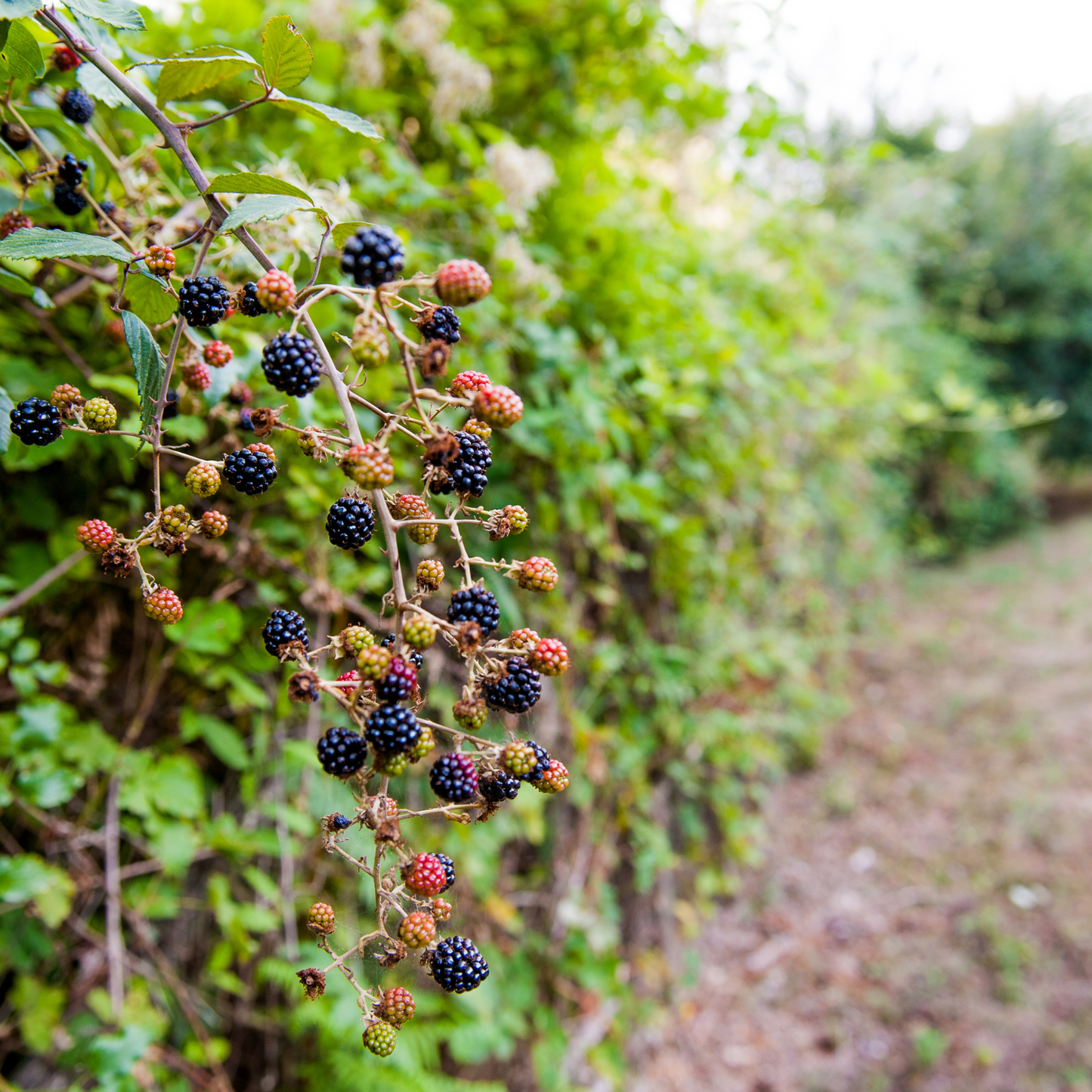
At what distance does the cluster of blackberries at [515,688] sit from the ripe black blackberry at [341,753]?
12 centimetres

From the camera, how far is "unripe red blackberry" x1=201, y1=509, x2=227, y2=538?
0.60 meters

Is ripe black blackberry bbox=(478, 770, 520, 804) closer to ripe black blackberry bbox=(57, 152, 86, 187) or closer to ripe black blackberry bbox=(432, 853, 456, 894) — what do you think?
ripe black blackberry bbox=(432, 853, 456, 894)

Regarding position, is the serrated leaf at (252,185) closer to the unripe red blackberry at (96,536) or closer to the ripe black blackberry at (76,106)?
the unripe red blackberry at (96,536)

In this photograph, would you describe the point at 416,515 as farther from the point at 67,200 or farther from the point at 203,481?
the point at 67,200

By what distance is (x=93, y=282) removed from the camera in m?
1.14

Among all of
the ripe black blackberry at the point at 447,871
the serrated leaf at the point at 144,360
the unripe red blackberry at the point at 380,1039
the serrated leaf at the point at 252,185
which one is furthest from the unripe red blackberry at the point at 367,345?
the unripe red blackberry at the point at 380,1039

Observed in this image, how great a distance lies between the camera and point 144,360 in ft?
1.98

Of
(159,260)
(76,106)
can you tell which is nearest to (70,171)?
(76,106)

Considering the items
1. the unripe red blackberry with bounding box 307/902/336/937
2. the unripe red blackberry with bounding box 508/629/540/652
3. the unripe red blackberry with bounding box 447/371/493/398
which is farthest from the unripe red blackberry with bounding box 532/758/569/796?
the unripe red blackberry with bounding box 447/371/493/398

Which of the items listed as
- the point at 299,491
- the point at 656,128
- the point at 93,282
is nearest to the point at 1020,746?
the point at 656,128

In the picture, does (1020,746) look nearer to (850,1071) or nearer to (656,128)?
(850,1071)

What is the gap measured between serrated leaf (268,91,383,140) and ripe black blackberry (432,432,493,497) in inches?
10.5

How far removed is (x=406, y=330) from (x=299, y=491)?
0.41 m

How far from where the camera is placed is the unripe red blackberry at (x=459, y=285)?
0.51 metres
